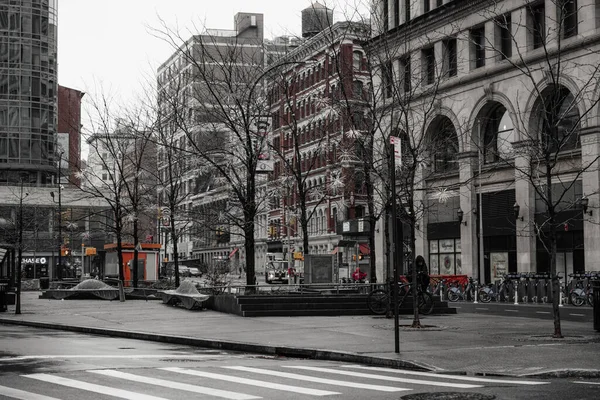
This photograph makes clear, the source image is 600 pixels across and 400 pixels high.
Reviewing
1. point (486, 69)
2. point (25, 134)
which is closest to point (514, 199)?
point (486, 69)

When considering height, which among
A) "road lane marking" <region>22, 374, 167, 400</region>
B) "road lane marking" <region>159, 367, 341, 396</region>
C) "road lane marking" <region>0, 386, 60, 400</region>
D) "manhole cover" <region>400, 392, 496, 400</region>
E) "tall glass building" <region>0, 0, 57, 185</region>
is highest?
"tall glass building" <region>0, 0, 57, 185</region>

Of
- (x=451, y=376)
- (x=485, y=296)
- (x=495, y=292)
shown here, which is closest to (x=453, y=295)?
(x=485, y=296)

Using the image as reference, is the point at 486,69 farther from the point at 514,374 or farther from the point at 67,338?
the point at 514,374

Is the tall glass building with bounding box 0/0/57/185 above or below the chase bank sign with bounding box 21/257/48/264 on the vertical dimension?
above

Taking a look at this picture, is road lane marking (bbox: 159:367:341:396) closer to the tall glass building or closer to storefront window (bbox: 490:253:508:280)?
storefront window (bbox: 490:253:508:280)

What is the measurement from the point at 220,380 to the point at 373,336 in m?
8.38

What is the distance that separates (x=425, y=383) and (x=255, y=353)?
6.35m

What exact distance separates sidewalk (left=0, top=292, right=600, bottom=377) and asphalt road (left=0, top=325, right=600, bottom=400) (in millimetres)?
772

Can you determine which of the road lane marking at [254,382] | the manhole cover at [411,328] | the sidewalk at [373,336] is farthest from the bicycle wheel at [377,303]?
the road lane marking at [254,382]

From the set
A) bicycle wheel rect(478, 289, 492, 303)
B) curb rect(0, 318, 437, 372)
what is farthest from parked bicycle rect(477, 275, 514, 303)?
curb rect(0, 318, 437, 372)

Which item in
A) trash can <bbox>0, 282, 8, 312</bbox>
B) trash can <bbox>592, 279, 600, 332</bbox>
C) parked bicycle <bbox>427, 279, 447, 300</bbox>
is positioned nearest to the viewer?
trash can <bbox>592, 279, 600, 332</bbox>

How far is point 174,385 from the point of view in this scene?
12.6 metres

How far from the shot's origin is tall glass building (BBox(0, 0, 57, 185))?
10612 cm

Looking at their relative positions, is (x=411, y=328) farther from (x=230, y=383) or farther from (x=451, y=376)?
(x=230, y=383)
